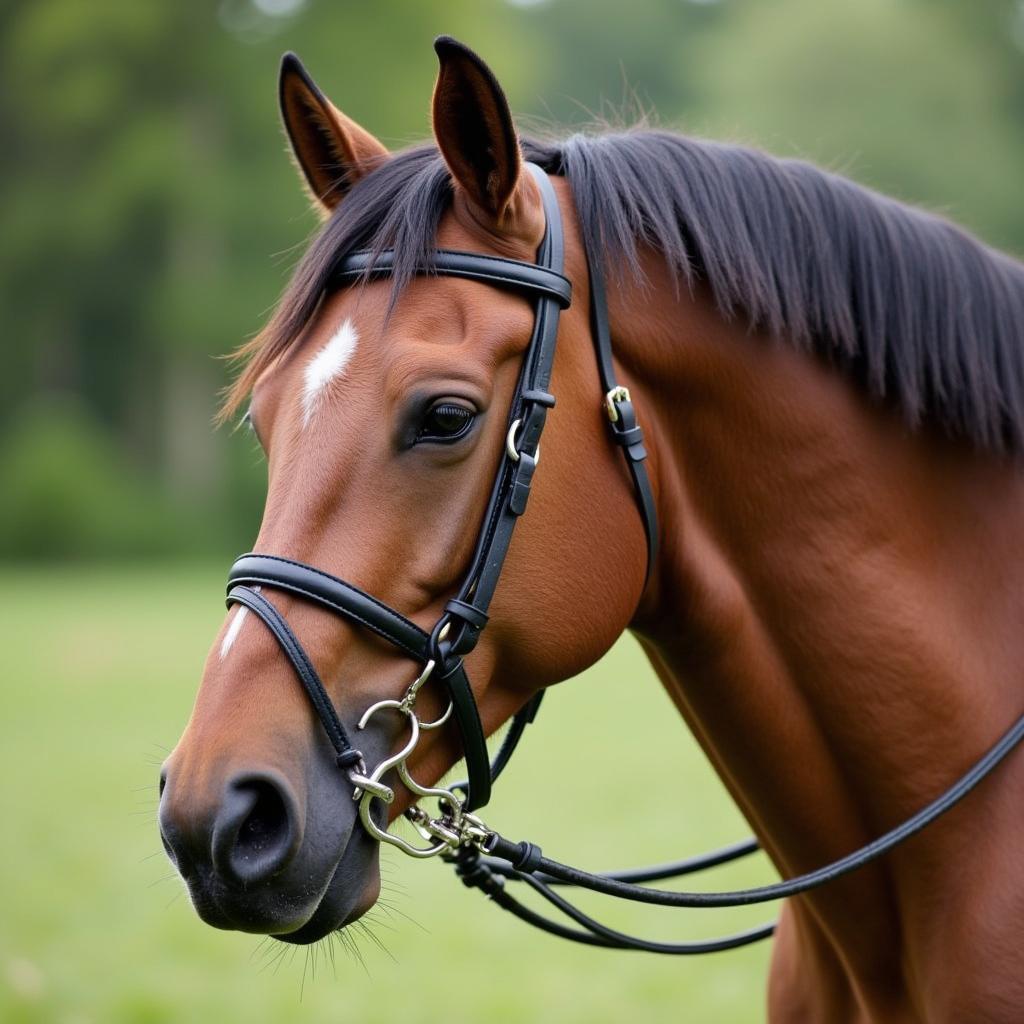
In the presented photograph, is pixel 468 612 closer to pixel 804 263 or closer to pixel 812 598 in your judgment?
pixel 812 598

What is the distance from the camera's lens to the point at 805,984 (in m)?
2.90

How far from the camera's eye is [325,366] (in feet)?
7.57

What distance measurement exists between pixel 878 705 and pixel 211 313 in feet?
103

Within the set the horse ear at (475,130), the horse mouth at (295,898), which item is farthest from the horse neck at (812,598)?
the horse mouth at (295,898)

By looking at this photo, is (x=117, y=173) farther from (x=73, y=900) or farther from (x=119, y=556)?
(x=73, y=900)

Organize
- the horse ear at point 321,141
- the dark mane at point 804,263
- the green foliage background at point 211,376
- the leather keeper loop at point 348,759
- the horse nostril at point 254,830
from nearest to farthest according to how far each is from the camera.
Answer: the horse nostril at point 254,830 < the leather keeper loop at point 348,759 < the dark mane at point 804,263 < the horse ear at point 321,141 < the green foliage background at point 211,376

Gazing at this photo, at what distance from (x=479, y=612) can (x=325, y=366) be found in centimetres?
58

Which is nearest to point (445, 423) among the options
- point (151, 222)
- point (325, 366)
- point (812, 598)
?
point (325, 366)

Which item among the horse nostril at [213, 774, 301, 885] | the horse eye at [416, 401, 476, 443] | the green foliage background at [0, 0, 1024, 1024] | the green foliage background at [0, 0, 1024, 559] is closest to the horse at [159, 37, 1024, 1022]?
the horse eye at [416, 401, 476, 443]

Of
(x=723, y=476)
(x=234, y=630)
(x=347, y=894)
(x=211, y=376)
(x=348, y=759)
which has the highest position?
(x=723, y=476)

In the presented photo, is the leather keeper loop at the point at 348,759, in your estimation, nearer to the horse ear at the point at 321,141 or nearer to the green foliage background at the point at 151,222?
the horse ear at the point at 321,141

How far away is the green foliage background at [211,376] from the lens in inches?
260

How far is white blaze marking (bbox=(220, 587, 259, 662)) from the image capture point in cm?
214

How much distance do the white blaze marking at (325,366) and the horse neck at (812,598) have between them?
0.60 metres
